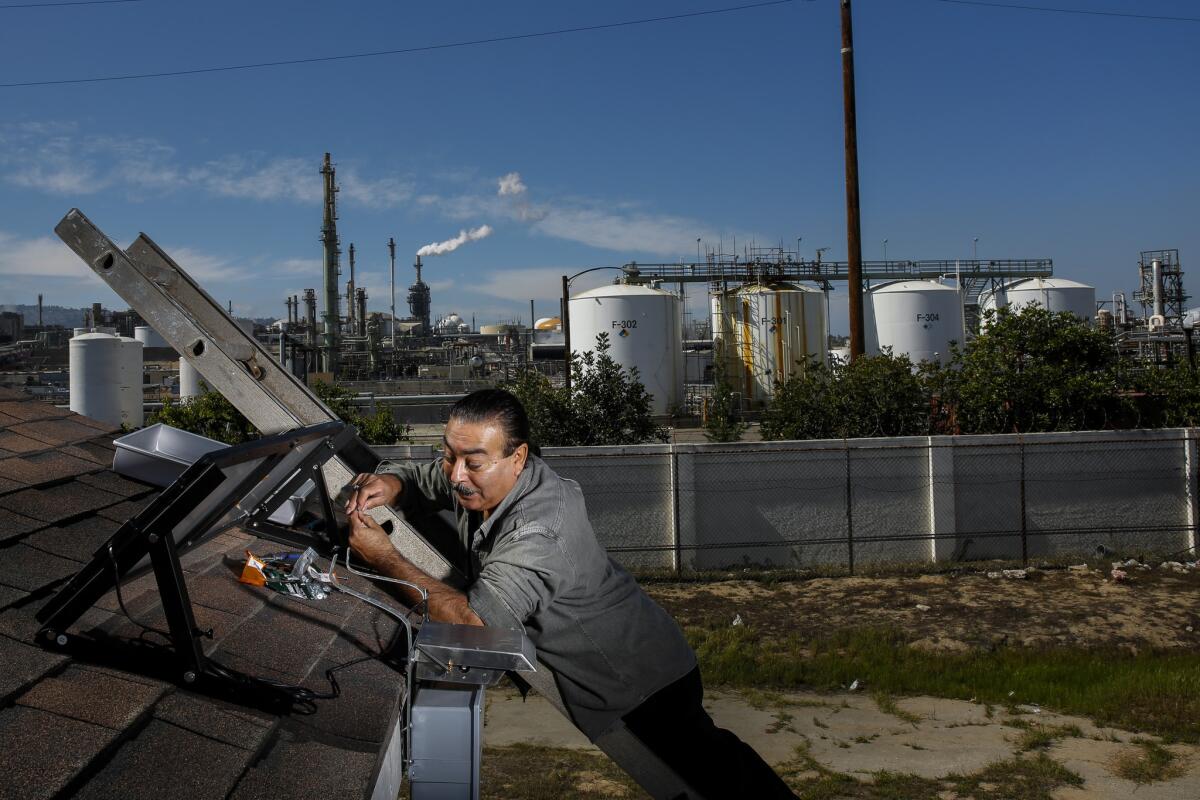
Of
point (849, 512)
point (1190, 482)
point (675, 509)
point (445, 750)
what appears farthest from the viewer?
point (1190, 482)

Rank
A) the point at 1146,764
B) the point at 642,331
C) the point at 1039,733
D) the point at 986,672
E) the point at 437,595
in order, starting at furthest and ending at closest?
the point at 642,331, the point at 986,672, the point at 1039,733, the point at 1146,764, the point at 437,595

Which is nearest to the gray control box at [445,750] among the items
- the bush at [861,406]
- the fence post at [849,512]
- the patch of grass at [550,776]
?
the patch of grass at [550,776]

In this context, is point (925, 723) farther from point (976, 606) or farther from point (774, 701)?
point (976, 606)

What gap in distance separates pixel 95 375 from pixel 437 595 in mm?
24754

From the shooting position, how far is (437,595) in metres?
2.31

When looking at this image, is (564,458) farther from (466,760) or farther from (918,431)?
(466,760)

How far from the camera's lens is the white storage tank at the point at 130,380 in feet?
79.2

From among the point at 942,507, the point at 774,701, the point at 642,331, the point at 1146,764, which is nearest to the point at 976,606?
the point at 942,507

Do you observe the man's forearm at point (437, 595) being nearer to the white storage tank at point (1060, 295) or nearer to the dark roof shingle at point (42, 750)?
the dark roof shingle at point (42, 750)

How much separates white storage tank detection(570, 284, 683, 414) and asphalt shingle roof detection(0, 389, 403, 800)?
30.3m

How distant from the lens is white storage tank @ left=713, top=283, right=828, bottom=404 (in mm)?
34875

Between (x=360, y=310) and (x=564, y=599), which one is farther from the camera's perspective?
(x=360, y=310)

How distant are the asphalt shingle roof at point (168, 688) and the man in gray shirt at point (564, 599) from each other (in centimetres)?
34

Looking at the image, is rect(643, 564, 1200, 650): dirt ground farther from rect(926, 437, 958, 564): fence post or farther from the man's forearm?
the man's forearm
